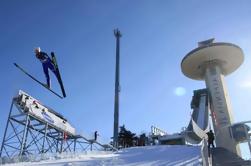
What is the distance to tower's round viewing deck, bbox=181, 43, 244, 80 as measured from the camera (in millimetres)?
45125

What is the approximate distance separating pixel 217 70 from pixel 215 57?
8.67ft

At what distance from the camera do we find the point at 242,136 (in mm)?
34719

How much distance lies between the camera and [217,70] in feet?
146

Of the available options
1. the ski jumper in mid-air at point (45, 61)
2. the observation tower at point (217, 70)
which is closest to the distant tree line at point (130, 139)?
A: the observation tower at point (217, 70)

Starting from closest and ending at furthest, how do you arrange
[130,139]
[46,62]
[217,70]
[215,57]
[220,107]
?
[46,62]
[220,107]
[217,70]
[215,57]
[130,139]

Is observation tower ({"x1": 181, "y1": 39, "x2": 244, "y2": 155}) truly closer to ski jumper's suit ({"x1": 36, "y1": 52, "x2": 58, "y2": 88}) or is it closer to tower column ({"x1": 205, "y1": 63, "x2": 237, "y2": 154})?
tower column ({"x1": 205, "y1": 63, "x2": 237, "y2": 154})

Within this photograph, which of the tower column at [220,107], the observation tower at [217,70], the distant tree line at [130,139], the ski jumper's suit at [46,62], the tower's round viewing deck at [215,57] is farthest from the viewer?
the distant tree line at [130,139]

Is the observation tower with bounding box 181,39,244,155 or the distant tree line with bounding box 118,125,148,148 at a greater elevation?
the observation tower with bounding box 181,39,244,155

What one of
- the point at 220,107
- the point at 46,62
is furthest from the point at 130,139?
the point at 46,62

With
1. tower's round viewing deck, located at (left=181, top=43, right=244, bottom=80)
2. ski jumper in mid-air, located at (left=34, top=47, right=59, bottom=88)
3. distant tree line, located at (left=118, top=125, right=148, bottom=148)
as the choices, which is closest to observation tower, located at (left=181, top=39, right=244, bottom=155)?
tower's round viewing deck, located at (left=181, top=43, right=244, bottom=80)

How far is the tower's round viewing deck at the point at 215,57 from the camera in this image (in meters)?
45.1

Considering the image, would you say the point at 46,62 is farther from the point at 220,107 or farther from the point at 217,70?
the point at 217,70

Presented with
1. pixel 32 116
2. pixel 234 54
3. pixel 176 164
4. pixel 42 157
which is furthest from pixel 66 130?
pixel 234 54

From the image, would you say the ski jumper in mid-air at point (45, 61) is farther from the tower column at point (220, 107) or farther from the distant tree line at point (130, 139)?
the distant tree line at point (130, 139)
